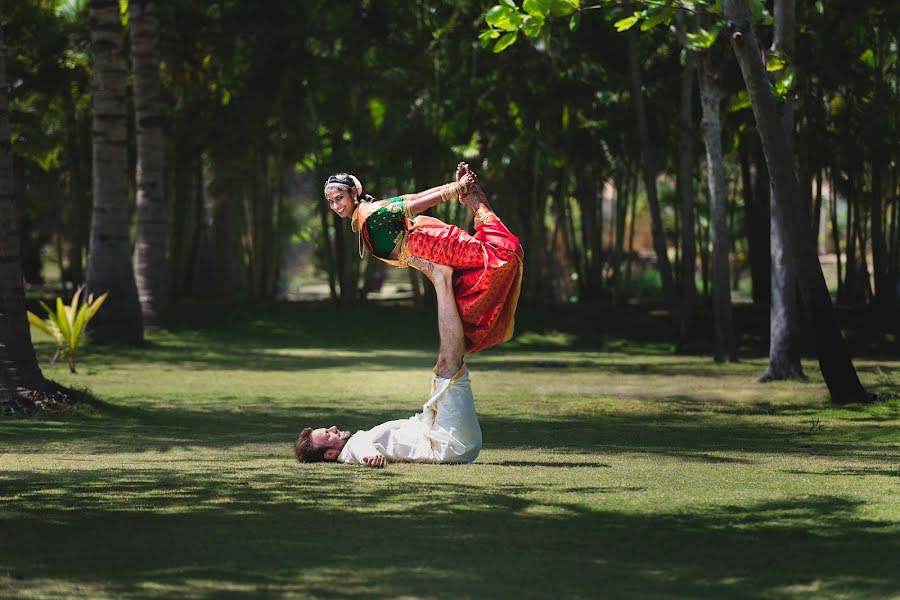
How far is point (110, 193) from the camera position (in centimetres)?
2300

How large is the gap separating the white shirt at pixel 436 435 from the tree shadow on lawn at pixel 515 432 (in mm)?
1139

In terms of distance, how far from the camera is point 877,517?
7.63 m

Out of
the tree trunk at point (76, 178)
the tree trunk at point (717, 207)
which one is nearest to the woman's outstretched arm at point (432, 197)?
the tree trunk at point (717, 207)

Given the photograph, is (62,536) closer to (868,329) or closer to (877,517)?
(877,517)

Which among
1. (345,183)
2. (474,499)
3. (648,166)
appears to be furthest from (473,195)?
(648,166)

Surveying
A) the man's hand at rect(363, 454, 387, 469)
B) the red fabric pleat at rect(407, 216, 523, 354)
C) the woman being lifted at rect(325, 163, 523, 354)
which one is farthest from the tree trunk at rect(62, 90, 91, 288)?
the man's hand at rect(363, 454, 387, 469)

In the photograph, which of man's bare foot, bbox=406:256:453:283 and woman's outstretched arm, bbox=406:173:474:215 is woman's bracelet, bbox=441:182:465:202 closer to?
woman's outstretched arm, bbox=406:173:474:215

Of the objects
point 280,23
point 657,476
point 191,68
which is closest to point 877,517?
point 657,476

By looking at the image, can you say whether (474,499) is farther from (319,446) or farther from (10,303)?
(10,303)

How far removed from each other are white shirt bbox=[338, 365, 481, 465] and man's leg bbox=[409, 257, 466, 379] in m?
0.07

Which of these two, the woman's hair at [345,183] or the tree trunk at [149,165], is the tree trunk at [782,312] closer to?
the woman's hair at [345,183]

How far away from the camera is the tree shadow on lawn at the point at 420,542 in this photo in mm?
6000

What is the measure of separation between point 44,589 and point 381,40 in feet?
85.5

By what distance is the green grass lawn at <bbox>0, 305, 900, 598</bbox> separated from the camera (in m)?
6.11
